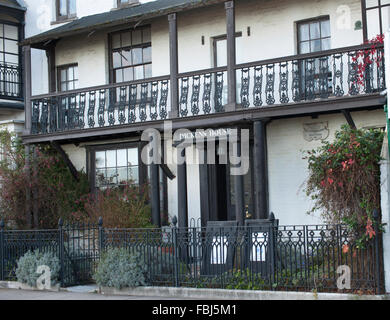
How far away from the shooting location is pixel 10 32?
19.3 m

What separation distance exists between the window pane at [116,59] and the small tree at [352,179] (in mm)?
8699

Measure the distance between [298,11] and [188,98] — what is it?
322cm

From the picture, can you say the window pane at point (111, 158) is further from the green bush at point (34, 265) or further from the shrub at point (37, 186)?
the green bush at point (34, 265)

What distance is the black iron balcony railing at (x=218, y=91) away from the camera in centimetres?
1263

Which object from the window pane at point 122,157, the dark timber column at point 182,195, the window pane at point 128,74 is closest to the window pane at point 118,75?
the window pane at point 128,74

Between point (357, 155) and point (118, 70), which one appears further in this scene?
point (118, 70)

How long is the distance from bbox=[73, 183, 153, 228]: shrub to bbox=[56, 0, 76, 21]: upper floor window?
5.60 meters

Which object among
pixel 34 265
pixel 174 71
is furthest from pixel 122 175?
pixel 34 265

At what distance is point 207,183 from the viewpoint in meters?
15.7

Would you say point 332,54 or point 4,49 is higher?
point 4,49

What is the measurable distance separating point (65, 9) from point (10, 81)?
2.68 m

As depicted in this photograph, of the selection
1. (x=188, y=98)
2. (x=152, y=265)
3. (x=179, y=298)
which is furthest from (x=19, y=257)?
(x=188, y=98)

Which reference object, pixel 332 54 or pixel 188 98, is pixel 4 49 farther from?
pixel 332 54

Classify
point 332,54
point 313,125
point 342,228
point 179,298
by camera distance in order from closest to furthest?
point 342,228, point 179,298, point 332,54, point 313,125
